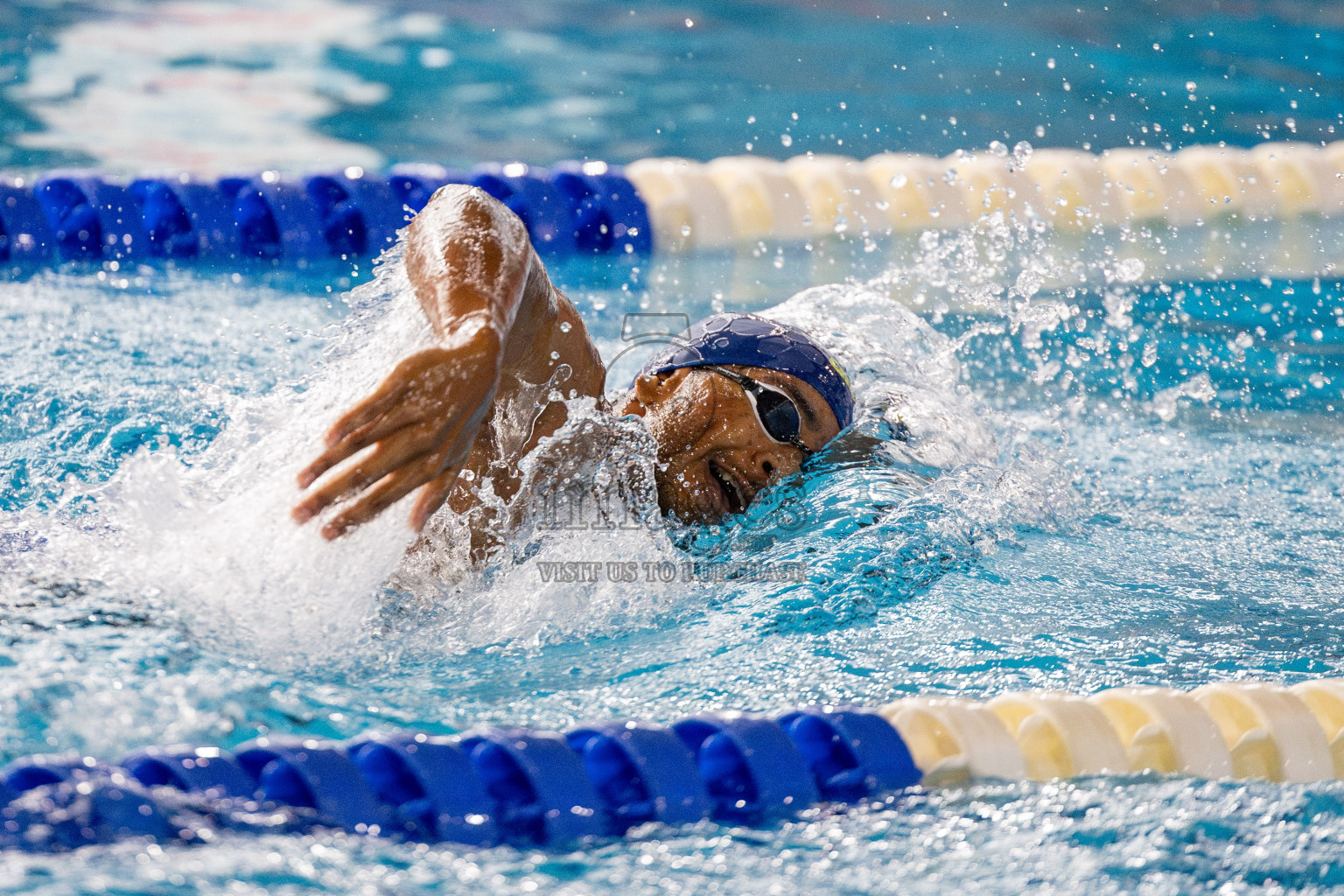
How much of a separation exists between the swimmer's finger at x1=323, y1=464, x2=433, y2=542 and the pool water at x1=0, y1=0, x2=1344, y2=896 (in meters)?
0.30

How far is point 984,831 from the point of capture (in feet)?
5.12

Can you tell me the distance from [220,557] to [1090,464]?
216 cm

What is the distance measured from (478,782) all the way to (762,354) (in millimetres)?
1112

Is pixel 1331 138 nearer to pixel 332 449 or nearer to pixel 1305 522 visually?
pixel 1305 522

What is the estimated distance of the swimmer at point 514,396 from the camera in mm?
1516

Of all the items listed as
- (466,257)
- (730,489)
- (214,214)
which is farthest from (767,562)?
(214,214)

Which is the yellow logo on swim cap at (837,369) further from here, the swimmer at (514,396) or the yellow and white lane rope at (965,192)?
the yellow and white lane rope at (965,192)

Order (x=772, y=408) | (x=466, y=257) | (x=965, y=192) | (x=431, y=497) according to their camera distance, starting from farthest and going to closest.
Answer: (x=965, y=192) → (x=772, y=408) → (x=466, y=257) → (x=431, y=497)

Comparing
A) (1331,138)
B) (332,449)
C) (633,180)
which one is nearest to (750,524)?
(332,449)

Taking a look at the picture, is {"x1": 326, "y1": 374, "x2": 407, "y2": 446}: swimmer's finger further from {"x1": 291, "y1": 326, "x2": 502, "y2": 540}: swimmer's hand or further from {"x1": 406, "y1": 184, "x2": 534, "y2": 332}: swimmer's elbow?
{"x1": 406, "y1": 184, "x2": 534, "y2": 332}: swimmer's elbow

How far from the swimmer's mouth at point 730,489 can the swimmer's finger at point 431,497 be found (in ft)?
2.52

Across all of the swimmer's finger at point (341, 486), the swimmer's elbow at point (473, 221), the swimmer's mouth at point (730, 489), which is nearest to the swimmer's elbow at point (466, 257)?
the swimmer's elbow at point (473, 221)

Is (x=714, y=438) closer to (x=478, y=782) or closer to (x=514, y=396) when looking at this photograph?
(x=514, y=396)

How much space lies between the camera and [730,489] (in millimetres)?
2369
